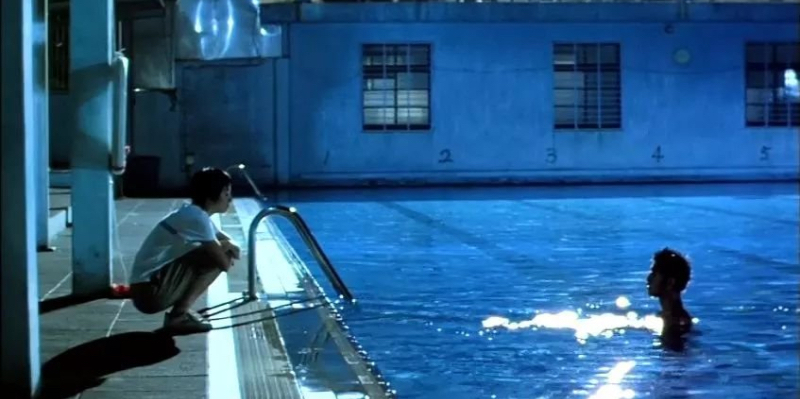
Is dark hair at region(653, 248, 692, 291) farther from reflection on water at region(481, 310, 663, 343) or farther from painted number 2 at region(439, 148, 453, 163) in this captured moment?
painted number 2 at region(439, 148, 453, 163)

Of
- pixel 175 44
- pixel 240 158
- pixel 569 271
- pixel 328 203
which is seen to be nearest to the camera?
pixel 569 271

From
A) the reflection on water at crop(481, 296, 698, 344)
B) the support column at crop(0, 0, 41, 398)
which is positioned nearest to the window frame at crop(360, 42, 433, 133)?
the reflection on water at crop(481, 296, 698, 344)

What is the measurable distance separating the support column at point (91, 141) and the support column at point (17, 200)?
3084 millimetres

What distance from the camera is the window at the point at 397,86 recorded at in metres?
26.4

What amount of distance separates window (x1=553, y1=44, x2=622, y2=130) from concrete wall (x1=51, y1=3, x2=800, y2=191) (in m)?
0.23

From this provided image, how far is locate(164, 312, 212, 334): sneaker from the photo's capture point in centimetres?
724

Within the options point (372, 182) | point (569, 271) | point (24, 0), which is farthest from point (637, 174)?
point (24, 0)

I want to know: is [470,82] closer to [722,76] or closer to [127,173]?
[722,76]

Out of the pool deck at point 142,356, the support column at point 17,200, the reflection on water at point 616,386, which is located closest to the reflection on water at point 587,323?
the reflection on water at point 616,386

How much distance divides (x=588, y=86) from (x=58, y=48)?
37.7 ft

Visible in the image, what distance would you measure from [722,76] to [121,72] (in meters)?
21.1

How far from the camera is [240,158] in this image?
25.7m

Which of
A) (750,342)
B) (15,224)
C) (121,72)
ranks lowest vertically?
(750,342)

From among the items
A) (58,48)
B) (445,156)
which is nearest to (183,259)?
A: (58,48)
